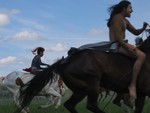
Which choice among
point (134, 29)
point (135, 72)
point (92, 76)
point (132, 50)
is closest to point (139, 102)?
point (135, 72)

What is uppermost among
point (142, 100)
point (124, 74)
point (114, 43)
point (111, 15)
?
point (111, 15)

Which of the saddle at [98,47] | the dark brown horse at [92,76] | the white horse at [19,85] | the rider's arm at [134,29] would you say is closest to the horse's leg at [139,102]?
the dark brown horse at [92,76]

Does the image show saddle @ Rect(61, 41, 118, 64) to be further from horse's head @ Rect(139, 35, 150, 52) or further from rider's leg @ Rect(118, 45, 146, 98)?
horse's head @ Rect(139, 35, 150, 52)

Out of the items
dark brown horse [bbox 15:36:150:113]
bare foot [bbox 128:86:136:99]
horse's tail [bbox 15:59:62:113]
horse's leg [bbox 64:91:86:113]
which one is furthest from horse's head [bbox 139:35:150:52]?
horse's tail [bbox 15:59:62:113]

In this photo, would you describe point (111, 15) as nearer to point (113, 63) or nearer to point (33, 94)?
point (113, 63)

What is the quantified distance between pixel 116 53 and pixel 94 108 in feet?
4.20

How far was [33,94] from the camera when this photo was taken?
9.17m

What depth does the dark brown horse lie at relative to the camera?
8531 millimetres

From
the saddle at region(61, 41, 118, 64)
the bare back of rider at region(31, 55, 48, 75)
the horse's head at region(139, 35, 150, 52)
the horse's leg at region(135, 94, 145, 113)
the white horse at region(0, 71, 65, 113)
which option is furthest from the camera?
the white horse at region(0, 71, 65, 113)

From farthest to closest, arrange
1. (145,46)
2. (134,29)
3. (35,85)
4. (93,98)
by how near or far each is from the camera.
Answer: (134,29), (145,46), (35,85), (93,98)

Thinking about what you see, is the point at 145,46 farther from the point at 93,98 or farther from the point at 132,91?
the point at 93,98

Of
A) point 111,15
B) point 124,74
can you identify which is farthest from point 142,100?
point 111,15

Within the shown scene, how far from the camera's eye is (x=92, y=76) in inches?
335

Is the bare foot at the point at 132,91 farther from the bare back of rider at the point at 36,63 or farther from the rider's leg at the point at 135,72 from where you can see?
the bare back of rider at the point at 36,63
